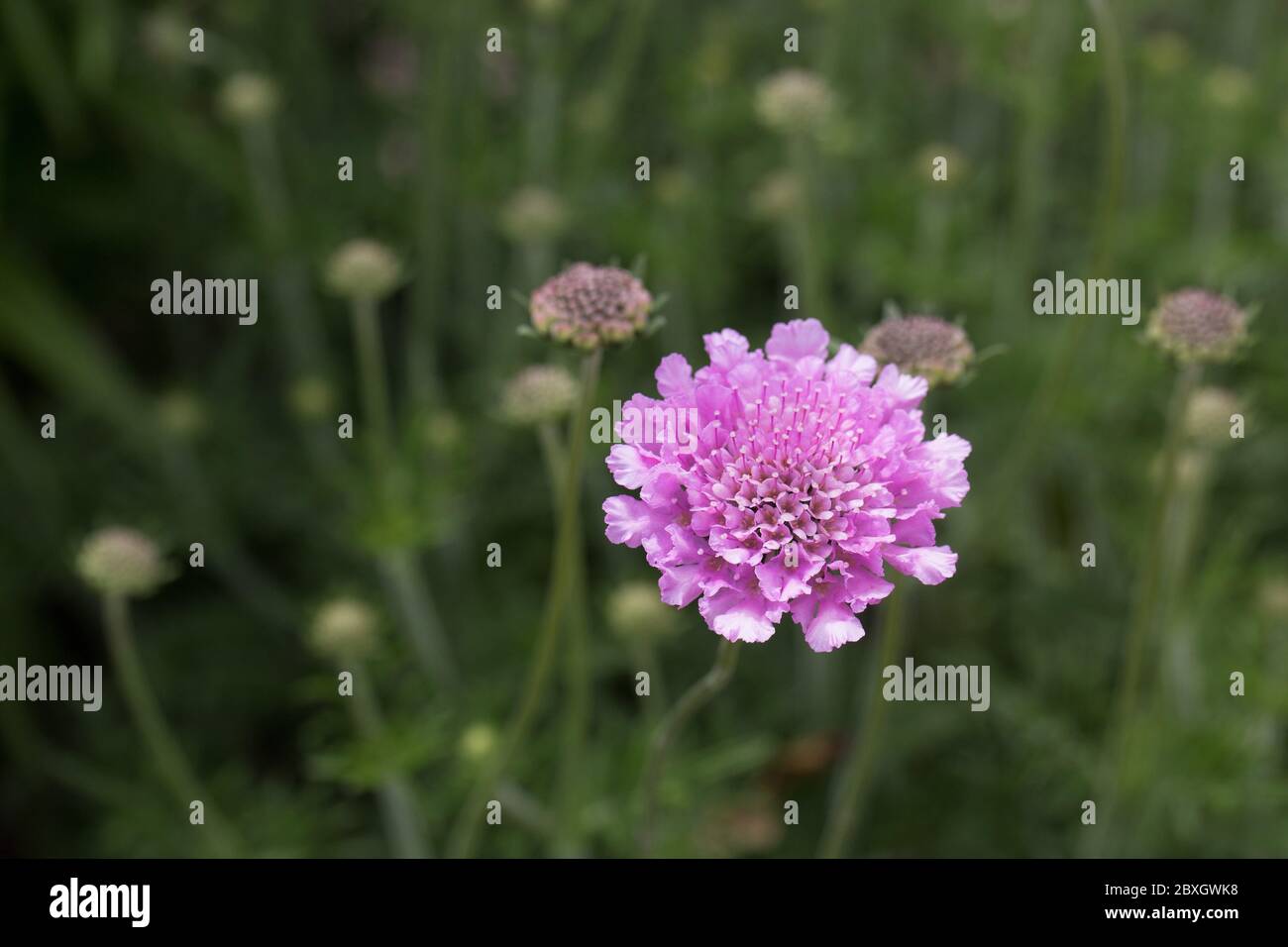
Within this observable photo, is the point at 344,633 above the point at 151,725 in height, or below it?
above

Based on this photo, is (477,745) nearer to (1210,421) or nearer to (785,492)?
(785,492)

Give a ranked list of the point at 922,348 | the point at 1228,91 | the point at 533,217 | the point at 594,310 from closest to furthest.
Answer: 1. the point at 594,310
2. the point at 922,348
3. the point at 533,217
4. the point at 1228,91

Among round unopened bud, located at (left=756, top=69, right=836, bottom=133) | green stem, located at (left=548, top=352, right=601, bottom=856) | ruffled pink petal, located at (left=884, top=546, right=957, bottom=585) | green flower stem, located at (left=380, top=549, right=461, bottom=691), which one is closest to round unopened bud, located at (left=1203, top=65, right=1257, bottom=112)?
round unopened bud, located at (left=756, top=69, right=836, bottom=133)

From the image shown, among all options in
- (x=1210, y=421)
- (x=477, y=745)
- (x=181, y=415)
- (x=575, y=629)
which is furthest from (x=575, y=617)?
(x=181, y=415)

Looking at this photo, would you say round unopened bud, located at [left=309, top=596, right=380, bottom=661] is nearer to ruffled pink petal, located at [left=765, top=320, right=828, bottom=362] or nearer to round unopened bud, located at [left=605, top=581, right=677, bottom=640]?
round unopened bud, located at [left=605, top=581, right=677, bottom=640]

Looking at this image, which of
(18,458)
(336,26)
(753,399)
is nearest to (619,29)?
(336,26)
